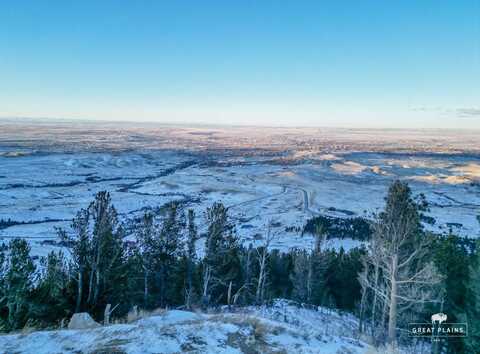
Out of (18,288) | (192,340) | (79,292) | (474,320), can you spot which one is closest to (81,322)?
(192,340)

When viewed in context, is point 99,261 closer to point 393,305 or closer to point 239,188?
point 393,305

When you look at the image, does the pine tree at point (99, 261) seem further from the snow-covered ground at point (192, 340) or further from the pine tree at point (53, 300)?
the snow-covered ground at point (192, 340)

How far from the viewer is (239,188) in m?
76.5

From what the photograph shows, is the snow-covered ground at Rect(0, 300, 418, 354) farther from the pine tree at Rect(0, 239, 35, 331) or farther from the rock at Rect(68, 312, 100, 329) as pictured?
the pine tree at Rect(0, 239, 35, 331)

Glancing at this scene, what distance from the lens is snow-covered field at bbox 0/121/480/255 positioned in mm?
52000

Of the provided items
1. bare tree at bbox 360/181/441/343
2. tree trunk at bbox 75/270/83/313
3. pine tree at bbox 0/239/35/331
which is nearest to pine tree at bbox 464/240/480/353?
bare tree at bbox 360/181/441/343

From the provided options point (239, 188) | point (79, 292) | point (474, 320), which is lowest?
point (239, 188)

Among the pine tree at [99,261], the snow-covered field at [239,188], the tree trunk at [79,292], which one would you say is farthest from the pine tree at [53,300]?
the snow-covered field at [239,188]

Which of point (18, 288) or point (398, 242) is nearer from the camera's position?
point (398, 242)

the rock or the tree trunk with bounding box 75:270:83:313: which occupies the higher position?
the rock

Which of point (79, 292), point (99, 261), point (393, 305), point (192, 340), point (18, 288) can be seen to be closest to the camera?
point (192, 340)

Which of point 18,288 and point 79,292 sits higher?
point 18,288

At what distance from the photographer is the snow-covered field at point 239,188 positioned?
5200 cm

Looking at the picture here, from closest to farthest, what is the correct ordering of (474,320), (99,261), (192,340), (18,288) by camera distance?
(192,340) → (474,320) → (18,288) → (99,261)
